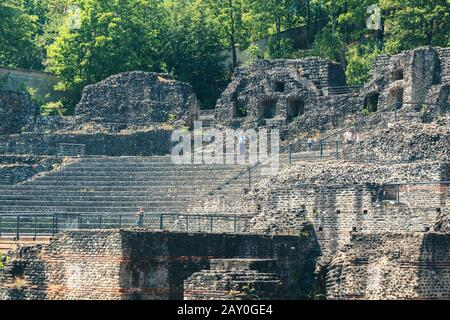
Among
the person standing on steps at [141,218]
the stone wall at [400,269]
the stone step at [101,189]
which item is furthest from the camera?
the stone step at [101,189]

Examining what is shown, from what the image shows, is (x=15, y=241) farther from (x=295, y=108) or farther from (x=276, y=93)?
(x=295, y=108)

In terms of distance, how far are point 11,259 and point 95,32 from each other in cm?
2524

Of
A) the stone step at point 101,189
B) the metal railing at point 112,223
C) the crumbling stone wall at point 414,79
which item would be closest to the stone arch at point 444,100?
the crumbling stone wall at point 414,79

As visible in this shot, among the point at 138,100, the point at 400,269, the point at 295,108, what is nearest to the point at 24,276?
the point at 400,269

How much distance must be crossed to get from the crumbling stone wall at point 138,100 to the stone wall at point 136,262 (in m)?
19.8

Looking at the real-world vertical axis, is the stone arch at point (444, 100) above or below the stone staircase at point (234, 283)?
above

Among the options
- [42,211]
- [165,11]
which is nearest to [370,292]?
[42,211]

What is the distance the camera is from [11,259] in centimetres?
4744

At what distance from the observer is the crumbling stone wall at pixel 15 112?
218ft

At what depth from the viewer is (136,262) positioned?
4522 centimetres

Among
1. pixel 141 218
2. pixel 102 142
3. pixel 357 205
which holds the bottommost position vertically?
pixel 141 218

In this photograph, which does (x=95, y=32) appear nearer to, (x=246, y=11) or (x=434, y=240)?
(x=246, y=11)

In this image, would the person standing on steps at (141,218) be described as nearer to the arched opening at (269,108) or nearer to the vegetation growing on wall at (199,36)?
the arched opening at (269,108)

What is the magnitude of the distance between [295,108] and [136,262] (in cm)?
2222
